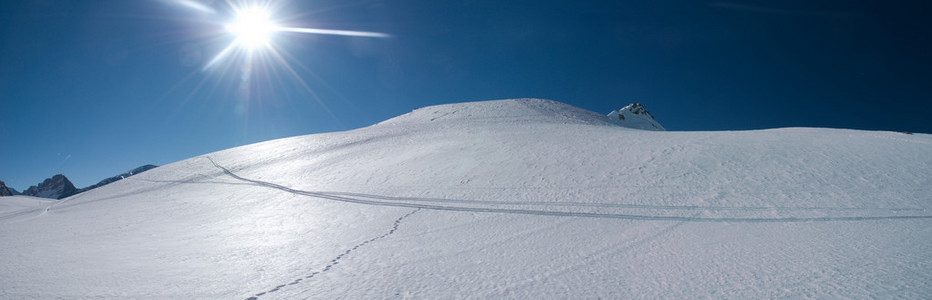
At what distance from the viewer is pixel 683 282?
2475 mm

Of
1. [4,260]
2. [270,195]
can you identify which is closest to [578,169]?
[270,195]

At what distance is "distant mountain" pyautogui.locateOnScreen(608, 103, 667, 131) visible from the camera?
6994cm

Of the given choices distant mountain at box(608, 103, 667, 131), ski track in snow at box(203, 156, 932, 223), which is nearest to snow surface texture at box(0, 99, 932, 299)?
ski track in snow at box(203, 156, 932, 223)

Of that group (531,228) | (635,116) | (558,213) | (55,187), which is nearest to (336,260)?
(531,228)

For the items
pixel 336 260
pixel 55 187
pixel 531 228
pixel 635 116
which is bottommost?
pixel 531 228

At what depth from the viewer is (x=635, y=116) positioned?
241 ft

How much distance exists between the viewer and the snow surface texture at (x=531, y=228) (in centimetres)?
261

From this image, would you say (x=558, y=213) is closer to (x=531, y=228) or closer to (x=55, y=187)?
(x=531, y=228)

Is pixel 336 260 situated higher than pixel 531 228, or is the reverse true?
pixel 336 260

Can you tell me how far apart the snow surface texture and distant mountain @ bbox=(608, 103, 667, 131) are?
66522 millimetres

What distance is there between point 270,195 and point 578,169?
5.82 m

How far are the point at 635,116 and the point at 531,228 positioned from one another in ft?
255

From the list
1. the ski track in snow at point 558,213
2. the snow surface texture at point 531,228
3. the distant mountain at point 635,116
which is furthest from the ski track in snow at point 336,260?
the distant mountain at point 635,116

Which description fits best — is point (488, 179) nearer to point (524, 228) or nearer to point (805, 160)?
point (524, 228)
